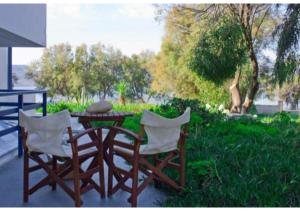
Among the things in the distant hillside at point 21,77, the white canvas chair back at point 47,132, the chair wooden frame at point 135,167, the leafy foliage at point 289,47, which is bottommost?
the distant hillside at point 21,77

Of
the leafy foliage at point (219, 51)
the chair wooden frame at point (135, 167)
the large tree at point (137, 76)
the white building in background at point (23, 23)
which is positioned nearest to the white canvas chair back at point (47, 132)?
the chair wooden frame at point (135, 167)

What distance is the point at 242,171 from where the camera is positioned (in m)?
4.00

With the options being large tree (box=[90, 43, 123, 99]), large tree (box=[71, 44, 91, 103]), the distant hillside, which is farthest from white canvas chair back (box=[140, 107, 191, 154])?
the distant hillside

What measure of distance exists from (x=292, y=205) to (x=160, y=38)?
17.5 m

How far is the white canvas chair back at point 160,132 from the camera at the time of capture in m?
3.02

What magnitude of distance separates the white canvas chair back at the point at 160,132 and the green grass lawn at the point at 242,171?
49 cm

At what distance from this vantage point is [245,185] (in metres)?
3.50

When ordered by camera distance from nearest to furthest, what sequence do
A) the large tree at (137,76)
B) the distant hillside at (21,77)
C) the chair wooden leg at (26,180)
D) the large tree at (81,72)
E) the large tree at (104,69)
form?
the chair wooden leg at (26,180) → the large tree at (81,72) → the large tree at (104,69) → the large tree at (137,76) → the distant hillside at (21,77)

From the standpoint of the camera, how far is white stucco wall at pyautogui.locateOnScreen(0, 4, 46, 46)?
4861 mm

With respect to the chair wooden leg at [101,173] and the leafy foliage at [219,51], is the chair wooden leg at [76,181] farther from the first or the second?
the leafy foliage at [219,51]

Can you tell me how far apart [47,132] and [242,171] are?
212 cm

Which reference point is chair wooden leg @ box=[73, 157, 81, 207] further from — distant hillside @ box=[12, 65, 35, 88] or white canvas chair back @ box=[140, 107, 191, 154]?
distant hillside @ box=[12, 65, 35, 88]

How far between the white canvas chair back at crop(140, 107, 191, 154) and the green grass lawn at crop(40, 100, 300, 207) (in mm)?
490

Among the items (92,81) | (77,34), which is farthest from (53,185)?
(77,34)
